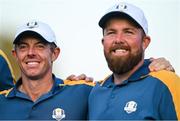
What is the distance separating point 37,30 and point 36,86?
506mm

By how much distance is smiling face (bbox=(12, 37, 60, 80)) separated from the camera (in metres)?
3.77

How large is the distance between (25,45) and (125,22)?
96cm

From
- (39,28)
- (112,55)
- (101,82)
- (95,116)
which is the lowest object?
(95,116)

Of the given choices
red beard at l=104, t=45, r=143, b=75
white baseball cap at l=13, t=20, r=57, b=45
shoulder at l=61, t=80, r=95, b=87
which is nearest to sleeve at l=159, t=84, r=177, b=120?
red beard at l=104, t=45, r=143, b=75

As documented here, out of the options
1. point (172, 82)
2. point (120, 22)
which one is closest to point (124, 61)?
point (120, 22)

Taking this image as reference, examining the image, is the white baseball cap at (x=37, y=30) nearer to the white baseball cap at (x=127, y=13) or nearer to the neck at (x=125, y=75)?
the white baseball cap at (x=127, y=13)

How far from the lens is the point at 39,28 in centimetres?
396

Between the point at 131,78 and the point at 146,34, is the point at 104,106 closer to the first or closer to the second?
the point at 131,78

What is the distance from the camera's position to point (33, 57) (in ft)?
12.4

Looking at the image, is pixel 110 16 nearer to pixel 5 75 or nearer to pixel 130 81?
pixel 130 81

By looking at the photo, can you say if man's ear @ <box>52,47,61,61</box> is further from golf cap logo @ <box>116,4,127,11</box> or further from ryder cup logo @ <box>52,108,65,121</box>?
golf cap logo @ <box>116,4,127,11</box>

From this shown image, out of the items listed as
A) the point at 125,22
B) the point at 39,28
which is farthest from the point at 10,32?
the point at 125,22

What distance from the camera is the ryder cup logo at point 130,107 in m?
3.17

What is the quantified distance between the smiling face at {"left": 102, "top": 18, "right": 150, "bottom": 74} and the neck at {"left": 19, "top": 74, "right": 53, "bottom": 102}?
70 cm
